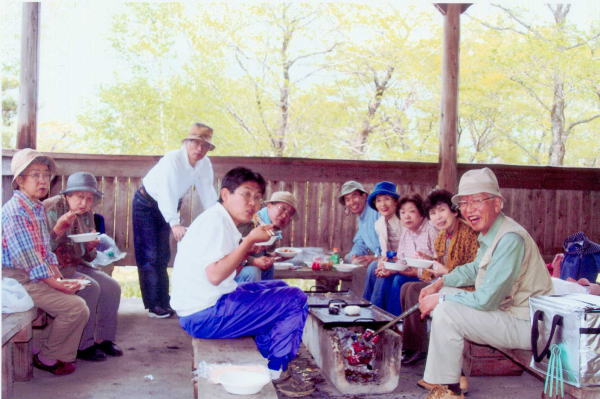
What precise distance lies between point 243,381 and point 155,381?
1.78 metres

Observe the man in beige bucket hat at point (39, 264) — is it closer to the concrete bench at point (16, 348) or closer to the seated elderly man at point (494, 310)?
the concrete bench at point (16, 348)

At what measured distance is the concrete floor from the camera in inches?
149

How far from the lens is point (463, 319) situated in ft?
11.0

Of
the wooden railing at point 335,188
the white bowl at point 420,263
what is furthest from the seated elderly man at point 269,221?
the wooden railing at point 335,188

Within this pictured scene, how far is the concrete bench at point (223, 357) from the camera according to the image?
2.50 metres

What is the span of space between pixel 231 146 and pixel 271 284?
10.7 m

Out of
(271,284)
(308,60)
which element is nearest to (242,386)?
(271,284)

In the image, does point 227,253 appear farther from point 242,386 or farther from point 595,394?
point 595,394

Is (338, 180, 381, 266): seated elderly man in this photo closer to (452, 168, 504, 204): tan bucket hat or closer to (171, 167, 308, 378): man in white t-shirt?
(452, 168, 504, 204): tan bucket hat

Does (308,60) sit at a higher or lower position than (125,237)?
higher

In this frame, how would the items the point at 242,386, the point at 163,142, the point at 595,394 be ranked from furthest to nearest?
1. the point at 163,142
2. the point at 595,394
3. the point at 242,386

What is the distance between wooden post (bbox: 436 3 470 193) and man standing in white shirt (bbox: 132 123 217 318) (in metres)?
3.14

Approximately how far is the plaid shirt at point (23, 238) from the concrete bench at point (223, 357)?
50.9 inches

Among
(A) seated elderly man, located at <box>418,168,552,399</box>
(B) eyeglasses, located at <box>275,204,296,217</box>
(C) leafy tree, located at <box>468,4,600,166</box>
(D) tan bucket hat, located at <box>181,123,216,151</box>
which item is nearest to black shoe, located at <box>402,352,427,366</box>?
(A) seated elderly man, located at <box>418,168,552,399</box>
